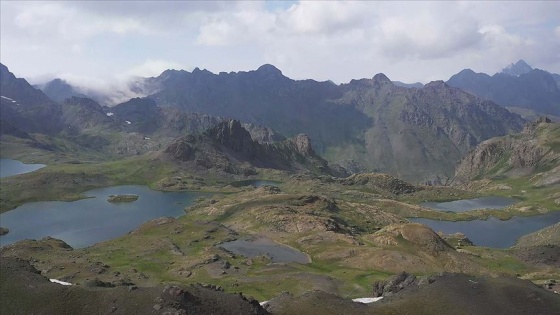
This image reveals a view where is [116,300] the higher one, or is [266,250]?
[116,300]

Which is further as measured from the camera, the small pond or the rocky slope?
the small pond

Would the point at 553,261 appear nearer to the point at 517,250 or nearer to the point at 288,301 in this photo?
the point at 517,250

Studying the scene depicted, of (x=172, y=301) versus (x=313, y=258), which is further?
(x=313, y=258)

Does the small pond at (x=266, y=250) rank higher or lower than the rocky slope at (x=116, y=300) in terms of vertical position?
lower

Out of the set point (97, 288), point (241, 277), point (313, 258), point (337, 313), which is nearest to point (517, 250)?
point (313, 258)

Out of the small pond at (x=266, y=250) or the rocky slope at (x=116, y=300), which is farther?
the small pond at (x=266, y=250)

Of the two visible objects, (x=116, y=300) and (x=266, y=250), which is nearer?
(x=116, y=300)

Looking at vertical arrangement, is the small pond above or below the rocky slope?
below

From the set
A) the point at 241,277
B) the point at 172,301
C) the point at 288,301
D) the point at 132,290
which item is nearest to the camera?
the point at 172,301
